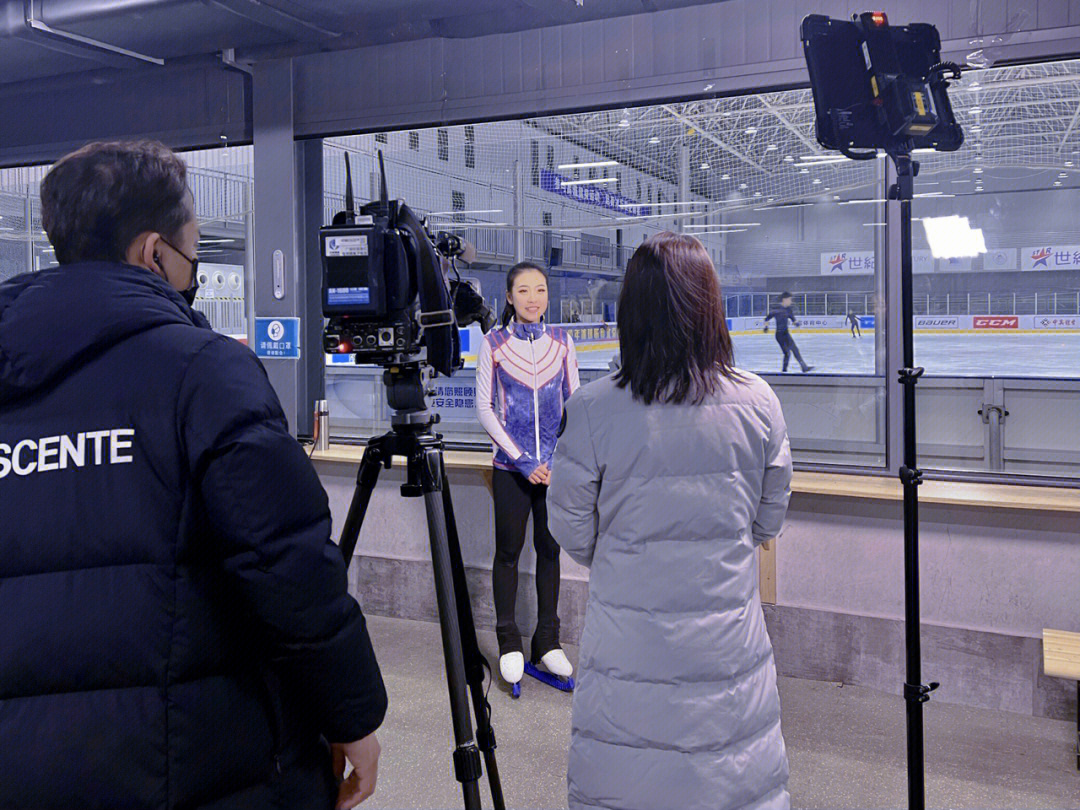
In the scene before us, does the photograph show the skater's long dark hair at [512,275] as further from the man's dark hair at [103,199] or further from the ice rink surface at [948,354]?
the man's dark hair at [103,199]

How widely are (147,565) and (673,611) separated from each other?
0.95 meters

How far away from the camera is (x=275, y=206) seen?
4.71m

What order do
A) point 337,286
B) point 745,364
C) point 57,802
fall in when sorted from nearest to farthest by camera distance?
1. point 57,802
2. point 337,286
3. point 745,364

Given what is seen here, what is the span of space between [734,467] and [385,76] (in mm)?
3385

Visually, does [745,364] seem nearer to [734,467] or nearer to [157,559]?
[734,467]

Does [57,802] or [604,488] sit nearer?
[57,802]

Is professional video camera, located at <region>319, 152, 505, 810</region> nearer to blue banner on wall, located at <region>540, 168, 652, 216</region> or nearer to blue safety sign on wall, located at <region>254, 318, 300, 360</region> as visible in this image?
blue banner on wall, located at <region>540, 168, 652, 216</region>

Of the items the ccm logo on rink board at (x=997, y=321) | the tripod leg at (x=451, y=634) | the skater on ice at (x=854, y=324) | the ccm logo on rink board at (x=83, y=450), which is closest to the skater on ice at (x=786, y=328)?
the skater on ice at (x=854, y=324)

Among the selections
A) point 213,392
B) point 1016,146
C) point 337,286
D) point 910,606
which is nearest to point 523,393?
point 337,286

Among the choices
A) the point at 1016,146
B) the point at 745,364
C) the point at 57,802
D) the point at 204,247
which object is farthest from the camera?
the point at 204,247

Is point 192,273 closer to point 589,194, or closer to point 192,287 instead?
point 192,287

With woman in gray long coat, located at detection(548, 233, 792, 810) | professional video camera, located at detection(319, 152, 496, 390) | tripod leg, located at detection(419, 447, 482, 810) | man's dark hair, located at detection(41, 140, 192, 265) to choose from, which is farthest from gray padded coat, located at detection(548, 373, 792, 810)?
man's dark hair, located at detection(41, 140, 192, 265)

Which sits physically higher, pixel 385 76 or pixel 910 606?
pixel 385 76

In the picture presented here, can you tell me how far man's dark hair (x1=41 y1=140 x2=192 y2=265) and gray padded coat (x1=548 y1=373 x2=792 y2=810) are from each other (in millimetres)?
843
